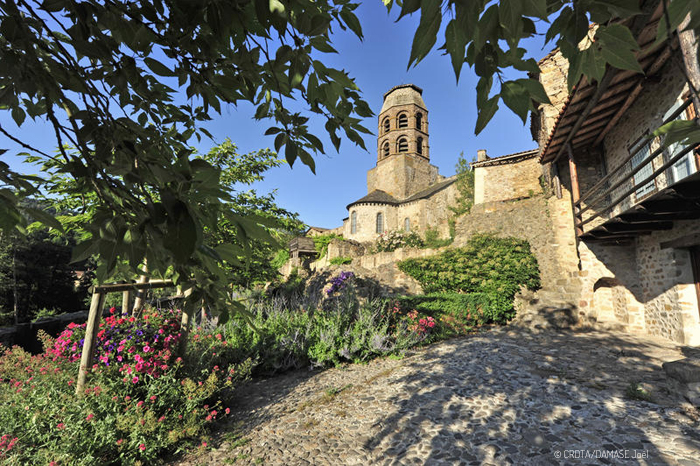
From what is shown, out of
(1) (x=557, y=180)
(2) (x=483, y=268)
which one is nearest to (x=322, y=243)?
(2) (x=483, y=268)

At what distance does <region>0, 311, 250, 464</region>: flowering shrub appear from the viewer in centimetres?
285

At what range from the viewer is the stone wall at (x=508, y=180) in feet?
50.2

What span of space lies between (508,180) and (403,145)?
1851 cm

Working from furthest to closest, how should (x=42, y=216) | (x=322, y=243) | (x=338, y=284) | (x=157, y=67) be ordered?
(x=322, y=243), (x=338, y=284), (x=157, y=67), (x=42, y=216)

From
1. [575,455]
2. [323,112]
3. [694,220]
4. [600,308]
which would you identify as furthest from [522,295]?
[323,112]

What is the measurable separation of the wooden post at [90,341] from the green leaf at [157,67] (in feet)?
11.3

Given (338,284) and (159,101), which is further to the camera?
(338,284)

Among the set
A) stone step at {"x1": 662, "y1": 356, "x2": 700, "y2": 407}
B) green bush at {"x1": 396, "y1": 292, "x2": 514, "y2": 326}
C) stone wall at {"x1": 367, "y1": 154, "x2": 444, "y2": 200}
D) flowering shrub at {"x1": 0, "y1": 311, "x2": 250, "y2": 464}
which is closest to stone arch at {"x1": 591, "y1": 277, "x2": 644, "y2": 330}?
green bush at {"x1": 396, "y1": 292, "x2": 514, "y2": 326}

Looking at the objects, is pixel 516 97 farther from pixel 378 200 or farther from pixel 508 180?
pixel 378 200

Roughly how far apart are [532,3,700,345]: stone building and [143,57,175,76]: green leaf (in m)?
4.40

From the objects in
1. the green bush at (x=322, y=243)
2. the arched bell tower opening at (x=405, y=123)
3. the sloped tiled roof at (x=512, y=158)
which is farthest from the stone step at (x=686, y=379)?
the arched bell tower opening at (x=405, y=123)

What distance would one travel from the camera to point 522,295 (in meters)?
9.73

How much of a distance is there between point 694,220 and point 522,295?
16.2 feet

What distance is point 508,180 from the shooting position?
16.1 m
